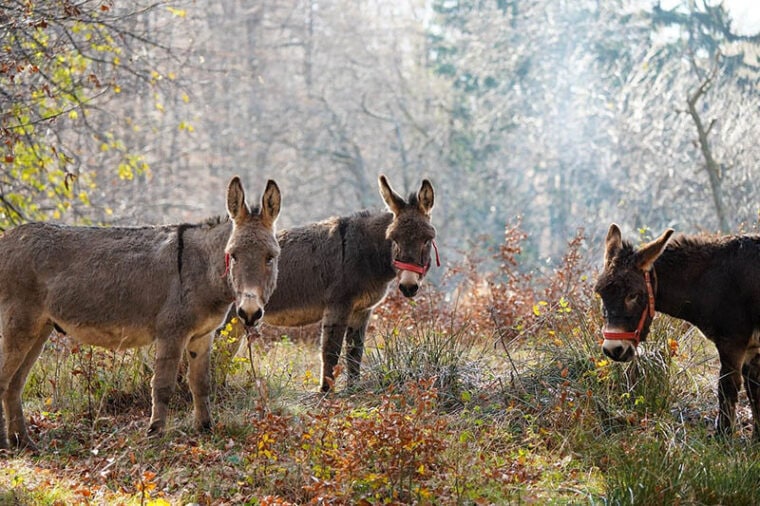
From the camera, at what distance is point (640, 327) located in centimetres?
640

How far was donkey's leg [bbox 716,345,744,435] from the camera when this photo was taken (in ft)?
20.8

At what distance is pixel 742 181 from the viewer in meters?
18.4

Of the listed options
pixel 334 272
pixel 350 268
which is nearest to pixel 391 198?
pixel 350 268

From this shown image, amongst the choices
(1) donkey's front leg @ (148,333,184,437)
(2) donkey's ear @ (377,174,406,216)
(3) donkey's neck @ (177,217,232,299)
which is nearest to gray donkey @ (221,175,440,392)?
(2) donkey's ear @ (377,174,406,216)

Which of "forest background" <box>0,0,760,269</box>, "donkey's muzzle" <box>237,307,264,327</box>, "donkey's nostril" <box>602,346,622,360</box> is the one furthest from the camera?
"forest background" <box>0,0,760,269</box>

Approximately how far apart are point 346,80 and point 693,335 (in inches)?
1118

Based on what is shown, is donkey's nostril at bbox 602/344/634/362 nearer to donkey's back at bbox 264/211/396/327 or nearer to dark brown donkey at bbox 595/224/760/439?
dark brown donkey at bbox 595/224/760/439

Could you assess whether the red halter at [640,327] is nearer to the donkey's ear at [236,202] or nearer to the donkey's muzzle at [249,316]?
the donkey's muzzle at [249,316]

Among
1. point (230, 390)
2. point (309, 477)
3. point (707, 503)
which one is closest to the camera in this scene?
point (707, 503)

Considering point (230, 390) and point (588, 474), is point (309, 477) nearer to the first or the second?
point (588, 474)

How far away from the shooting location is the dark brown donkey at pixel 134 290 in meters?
6.41

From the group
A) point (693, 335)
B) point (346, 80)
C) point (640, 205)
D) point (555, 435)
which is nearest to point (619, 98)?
point (640, 205)

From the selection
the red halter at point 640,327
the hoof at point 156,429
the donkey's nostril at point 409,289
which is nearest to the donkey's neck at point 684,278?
the red halter at point 640,327

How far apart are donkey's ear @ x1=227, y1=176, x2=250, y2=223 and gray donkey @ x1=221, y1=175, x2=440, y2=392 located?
1876 mm
